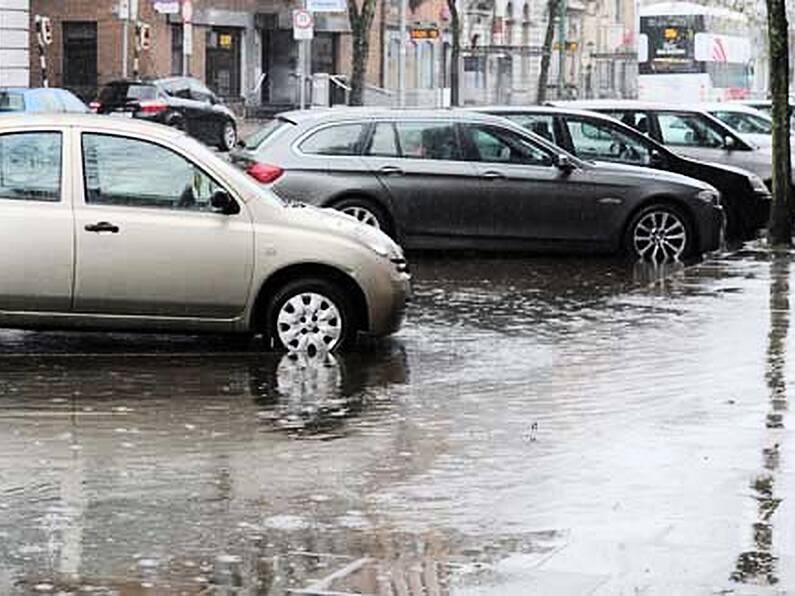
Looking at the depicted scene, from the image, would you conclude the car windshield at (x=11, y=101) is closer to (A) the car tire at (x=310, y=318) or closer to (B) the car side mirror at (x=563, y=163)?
(B) the car side mirror at (x=563, y=163)

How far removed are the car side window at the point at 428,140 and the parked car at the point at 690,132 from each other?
19.7 ft

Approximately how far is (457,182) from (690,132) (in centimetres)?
708

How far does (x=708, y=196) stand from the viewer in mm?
19766

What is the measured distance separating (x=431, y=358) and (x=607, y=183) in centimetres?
699

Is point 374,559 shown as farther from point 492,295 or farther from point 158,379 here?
point 492,295

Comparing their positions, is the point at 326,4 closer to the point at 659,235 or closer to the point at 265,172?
the point at 659,235

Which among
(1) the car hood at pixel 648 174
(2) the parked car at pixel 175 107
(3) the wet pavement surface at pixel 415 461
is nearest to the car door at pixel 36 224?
(3) the wet pavement surface at pixel 415 461

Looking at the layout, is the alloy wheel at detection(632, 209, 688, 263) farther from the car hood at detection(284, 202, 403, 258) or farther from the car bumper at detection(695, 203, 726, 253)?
the car hood at detection(284, 202, 403, 258)

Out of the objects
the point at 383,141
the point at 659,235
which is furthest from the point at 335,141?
the point at 659,235

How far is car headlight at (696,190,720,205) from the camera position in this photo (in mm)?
19672

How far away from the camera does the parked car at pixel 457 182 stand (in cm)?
1897

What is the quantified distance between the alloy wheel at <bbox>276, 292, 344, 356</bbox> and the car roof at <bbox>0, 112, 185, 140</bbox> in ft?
4.44

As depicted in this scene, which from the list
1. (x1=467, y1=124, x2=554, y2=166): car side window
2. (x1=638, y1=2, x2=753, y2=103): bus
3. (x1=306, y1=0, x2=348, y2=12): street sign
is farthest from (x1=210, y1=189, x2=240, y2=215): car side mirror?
(x1=638, y1=2, x2=753, y2=103): bus

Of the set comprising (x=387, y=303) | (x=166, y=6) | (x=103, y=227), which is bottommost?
(x=387, y=303)
